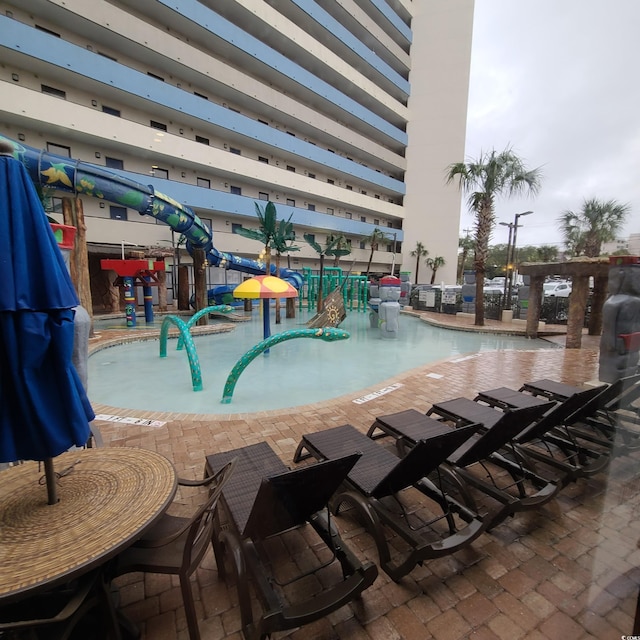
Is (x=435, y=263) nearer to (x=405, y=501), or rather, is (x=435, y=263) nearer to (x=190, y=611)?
(x=405, y=501)

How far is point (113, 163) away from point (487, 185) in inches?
713

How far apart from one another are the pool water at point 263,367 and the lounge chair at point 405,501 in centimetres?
305

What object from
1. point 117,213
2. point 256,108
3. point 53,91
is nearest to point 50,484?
point 117,213

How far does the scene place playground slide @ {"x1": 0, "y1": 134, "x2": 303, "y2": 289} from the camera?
7934 mm

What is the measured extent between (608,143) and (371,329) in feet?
38.8

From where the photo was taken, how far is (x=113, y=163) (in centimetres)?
1744

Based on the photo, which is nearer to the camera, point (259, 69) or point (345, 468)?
point (345, 468)

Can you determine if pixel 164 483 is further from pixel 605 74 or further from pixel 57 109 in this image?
pixel 57 109

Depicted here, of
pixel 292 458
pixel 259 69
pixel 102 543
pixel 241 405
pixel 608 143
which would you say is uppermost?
pixel 259 69

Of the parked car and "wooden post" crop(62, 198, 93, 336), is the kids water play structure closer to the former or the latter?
"wooden post" crop(62, 198, 93, 336)

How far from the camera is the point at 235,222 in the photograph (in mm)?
22688

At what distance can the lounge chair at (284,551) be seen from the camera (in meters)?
1.57

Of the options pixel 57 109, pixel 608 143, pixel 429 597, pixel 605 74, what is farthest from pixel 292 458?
pixel 57 109

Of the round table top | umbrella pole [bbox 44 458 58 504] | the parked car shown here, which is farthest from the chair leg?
the parked car
